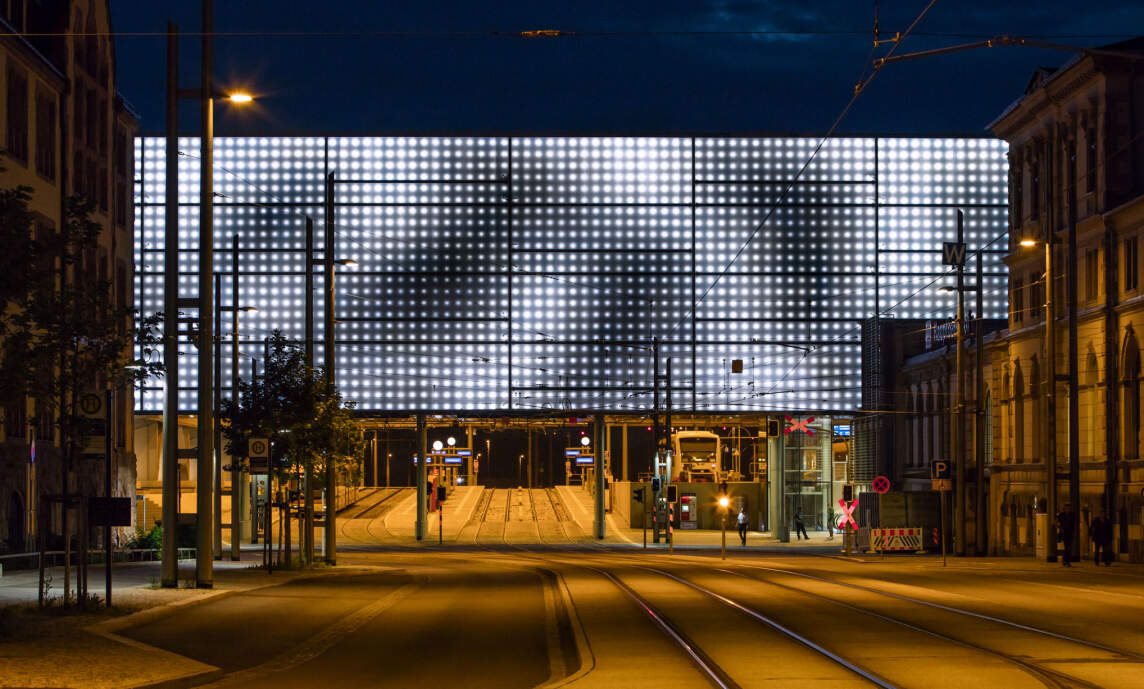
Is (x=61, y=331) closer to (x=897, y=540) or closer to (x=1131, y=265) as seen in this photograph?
(x=1131, y=265)

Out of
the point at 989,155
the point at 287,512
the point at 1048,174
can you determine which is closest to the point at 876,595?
the point at 287,512

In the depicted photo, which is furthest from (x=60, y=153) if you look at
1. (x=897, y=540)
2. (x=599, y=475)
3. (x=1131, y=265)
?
(x=1131, y=265)

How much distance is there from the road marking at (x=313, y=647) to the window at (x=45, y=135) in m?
24.7

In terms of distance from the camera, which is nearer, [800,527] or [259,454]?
[259,454]

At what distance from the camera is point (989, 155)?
74625mm

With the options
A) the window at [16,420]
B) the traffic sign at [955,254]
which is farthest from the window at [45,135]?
the traffic sign at [955,254]

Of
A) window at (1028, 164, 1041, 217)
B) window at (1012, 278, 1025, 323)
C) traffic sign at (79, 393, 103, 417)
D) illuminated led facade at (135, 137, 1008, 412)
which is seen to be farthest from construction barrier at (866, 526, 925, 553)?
traffic sign at (79, 393, 103, 417)

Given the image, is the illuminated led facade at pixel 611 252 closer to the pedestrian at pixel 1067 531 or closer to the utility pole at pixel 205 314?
the pedestrian at pixel 1067 531

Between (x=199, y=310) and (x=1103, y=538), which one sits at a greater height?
(x=199, y=310)

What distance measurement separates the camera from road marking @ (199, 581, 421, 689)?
1622cm

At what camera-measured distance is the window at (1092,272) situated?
49.3 m

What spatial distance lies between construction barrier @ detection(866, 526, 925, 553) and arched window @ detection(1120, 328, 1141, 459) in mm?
10392

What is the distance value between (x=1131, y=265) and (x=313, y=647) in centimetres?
3508

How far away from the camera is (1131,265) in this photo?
46812 mm
